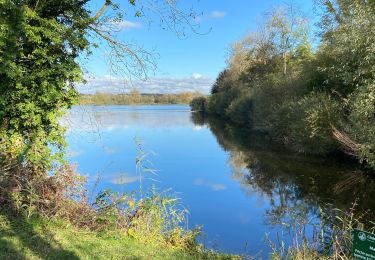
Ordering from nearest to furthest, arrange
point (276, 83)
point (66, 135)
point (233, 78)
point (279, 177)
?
point (66, 135)
point (279, 177)
point (276, 83)
point (233, 78)

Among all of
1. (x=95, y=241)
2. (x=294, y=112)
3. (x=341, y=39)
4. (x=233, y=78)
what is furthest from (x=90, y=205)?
(x=233, y=78)

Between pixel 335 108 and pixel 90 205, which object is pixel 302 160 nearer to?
pixel 335 108

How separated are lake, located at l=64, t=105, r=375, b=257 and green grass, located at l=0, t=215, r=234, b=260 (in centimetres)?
151

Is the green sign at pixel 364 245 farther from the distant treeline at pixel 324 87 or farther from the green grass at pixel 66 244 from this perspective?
the distant treeline at pixel 324 87

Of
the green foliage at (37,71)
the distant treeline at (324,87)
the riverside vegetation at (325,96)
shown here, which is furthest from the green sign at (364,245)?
the distant treeline at (324,87)

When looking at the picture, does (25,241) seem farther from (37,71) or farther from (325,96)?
(325,96)

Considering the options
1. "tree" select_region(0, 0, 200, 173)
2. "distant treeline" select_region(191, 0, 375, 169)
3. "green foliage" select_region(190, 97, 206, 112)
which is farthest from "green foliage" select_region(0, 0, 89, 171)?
"green foliage" select_region(190, 97, 206, 112)

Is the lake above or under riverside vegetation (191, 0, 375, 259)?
under

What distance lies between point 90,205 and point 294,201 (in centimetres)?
754

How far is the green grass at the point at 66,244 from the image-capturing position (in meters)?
5.17

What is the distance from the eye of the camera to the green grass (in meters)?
5.17

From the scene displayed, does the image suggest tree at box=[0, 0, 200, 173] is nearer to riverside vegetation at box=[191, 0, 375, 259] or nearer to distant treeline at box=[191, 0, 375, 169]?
riverside vegetation at box=[191, 0, 375, 259]

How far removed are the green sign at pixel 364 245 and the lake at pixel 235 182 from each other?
3.56 metres

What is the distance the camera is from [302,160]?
2014 cm
